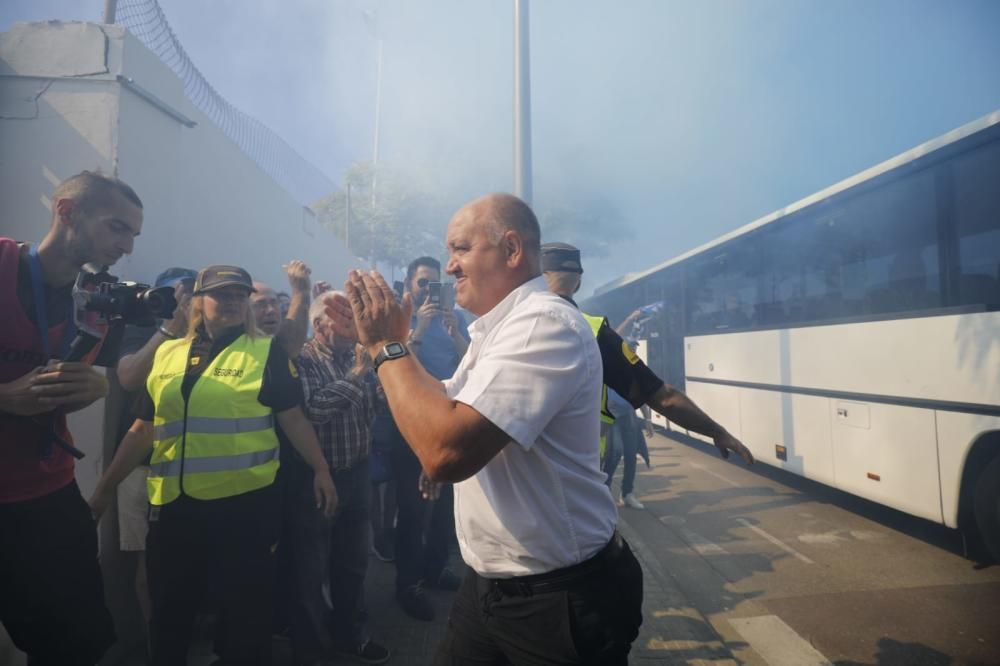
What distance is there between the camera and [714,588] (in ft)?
13.5

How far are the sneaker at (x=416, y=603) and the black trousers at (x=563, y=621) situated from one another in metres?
2.17

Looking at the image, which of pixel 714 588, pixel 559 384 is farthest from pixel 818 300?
→ pixel 559 384

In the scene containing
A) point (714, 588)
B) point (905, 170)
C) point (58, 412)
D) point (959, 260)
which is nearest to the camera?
point (58, 412)

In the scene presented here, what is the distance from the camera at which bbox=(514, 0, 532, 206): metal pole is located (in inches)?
296

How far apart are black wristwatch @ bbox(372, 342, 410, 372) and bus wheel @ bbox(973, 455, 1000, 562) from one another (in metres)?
5.01

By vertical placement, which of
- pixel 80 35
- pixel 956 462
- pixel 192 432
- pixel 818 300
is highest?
pixel 80 35

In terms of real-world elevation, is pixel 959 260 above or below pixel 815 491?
above

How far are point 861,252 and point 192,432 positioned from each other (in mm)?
6312

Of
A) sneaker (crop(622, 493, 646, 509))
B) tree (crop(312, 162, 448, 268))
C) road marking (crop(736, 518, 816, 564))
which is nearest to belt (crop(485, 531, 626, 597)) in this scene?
road marking (crop(736, 518, 816, 564))

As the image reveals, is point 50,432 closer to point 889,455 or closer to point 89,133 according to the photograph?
point 89,133

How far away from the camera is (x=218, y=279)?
2785 millimetres

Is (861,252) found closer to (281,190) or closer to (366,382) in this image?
(366,382)

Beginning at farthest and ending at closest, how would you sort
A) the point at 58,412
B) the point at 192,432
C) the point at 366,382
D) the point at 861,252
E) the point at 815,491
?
the point at 815,491 < the point at 861,252 < the point at 366,382 < the point at 192,432 < the point at 58,412

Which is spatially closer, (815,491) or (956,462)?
(956,462)
